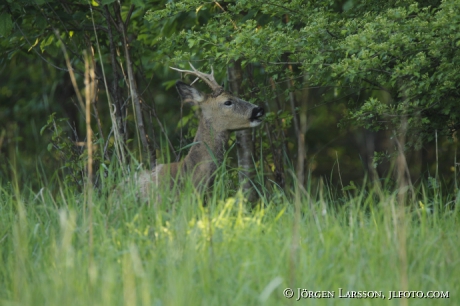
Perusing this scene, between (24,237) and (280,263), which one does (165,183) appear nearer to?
(24,237)

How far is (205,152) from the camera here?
7.41 meters

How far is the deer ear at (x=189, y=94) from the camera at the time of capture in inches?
318

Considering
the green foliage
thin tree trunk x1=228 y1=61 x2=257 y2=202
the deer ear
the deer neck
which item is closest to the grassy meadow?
the green foliage

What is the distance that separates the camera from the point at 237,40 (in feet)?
21.2

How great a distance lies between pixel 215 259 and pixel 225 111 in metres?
4.08

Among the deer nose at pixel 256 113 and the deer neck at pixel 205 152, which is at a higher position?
the deer nose at pixel 256 113

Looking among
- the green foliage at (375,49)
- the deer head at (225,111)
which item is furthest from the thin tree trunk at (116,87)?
the green foliage at (375,49)

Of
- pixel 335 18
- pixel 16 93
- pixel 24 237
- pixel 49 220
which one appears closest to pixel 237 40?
pixel 335 18

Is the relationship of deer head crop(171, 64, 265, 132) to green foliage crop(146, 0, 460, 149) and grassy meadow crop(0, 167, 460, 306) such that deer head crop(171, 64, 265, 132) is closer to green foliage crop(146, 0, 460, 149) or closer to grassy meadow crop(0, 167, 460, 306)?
green foliage crop(146, 0, 460, 149)

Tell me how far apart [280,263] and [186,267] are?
0.50 metres

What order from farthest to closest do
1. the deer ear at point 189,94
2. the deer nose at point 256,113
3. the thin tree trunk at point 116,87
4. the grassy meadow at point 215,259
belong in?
the thin tree trunk at point 116,87
the deer ear at point 189,94
the deer nose at point 256,113
the grassy meadow at point 215,259

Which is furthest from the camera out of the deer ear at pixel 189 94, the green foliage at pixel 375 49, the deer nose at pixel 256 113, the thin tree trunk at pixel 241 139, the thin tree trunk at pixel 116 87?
the thin tree trunk at pixel 241 139

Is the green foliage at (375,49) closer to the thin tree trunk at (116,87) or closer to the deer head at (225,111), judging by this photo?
the deer head at (225,111)

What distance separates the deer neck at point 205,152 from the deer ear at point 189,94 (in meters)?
0.30
